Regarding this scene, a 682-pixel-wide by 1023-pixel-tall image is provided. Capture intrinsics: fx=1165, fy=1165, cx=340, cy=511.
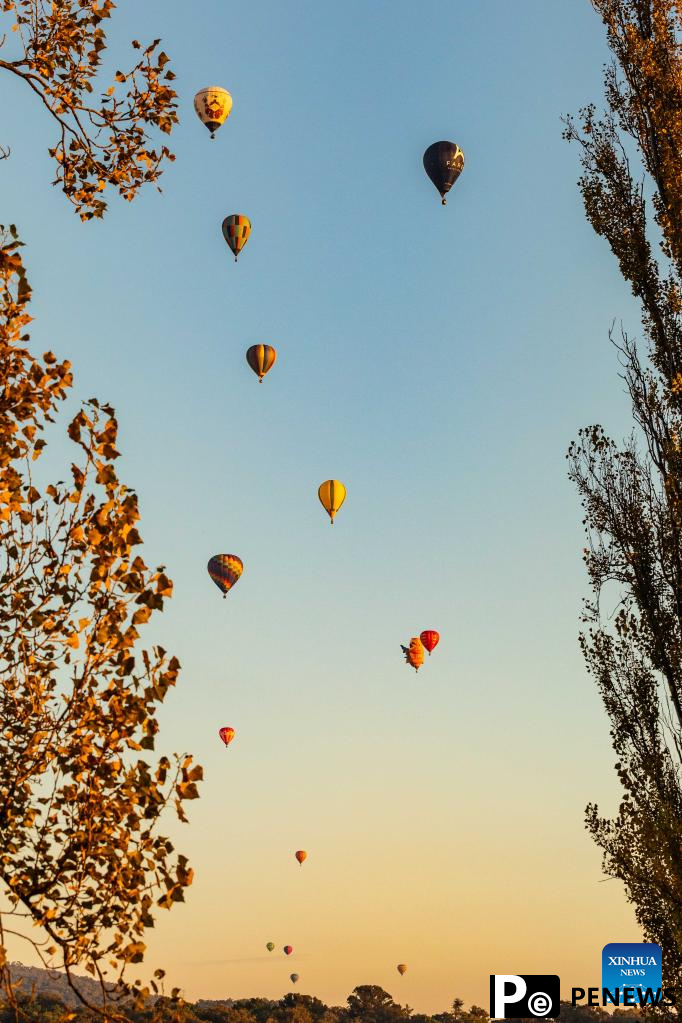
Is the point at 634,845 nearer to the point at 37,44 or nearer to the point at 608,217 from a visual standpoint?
Answer: the point at 608,217

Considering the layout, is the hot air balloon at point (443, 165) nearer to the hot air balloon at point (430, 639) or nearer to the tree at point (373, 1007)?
the hot air balloon at point (430, 639)

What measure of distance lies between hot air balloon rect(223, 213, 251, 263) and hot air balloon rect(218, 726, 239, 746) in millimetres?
31507

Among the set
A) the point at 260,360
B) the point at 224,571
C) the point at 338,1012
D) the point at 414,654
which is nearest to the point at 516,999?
the point at 224,571

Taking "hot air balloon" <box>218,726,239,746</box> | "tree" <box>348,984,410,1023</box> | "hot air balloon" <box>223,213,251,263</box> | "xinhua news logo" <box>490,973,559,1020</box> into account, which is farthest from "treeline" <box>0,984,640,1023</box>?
"xinhua news logo" <box>490,973,559,1020</box>

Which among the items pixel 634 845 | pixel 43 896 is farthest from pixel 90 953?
pixel 634 845

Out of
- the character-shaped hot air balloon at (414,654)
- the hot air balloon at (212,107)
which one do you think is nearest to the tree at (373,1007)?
the character-shaped hot air balloon at (414,654)

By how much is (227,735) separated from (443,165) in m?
37.8

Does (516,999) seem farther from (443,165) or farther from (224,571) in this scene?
(443,165)

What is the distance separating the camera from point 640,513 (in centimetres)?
2194

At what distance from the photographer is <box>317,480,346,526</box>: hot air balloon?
211 ft

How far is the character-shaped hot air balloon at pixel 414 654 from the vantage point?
84.6m

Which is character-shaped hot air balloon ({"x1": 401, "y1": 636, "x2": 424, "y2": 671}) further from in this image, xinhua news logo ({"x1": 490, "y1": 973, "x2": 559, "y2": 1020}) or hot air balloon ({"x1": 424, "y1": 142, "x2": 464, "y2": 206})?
xinhua news logo ({"x1": 490, "y1": 973, "x2": 559, "y2": 1020})

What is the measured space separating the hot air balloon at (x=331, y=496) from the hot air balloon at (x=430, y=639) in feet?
53.4

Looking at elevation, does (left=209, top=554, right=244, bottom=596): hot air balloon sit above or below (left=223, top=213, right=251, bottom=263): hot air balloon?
below
